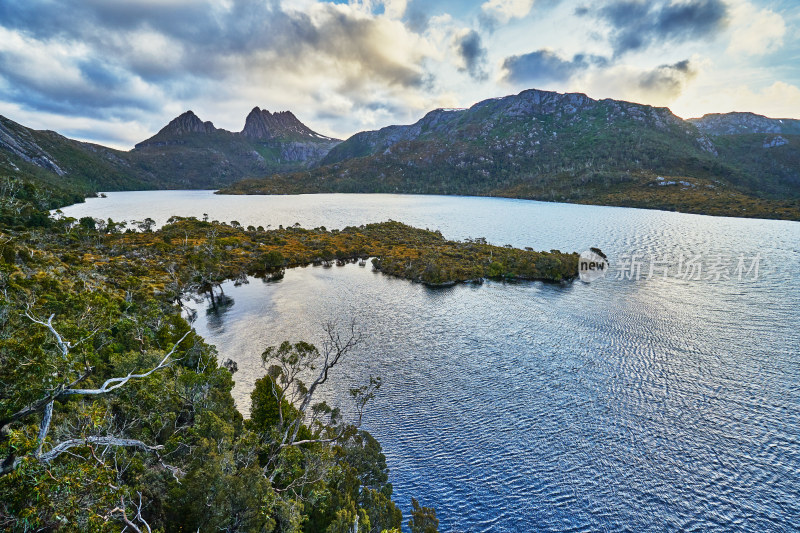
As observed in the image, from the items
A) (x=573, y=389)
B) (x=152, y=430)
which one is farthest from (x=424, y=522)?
(x=573, y=389)

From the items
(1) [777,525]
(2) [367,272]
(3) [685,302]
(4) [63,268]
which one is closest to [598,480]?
(1) [777,525]

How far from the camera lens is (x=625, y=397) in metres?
44.5

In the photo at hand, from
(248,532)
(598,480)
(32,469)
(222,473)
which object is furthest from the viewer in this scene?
(598,480)

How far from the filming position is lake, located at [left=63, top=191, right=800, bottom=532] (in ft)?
101

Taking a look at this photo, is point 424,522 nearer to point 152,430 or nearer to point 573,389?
point 152,430

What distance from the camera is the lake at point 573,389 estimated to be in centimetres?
3069

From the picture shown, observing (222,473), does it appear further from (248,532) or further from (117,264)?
(117,264)

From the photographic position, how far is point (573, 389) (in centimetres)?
4634

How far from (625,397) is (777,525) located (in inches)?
667

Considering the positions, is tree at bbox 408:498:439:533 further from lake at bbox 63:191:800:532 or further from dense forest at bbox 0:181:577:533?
lake at bbox 63:191:800:532

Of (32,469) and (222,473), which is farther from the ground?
(32,469)

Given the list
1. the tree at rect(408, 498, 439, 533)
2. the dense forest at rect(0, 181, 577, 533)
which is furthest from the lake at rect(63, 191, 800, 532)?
the dense forest at rect(0, 181, 577, 533)

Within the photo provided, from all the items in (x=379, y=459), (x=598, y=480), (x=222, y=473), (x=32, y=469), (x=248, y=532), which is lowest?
(x=598, y=480)

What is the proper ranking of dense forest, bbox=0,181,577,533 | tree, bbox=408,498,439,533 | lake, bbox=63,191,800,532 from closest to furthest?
dense forest, bbox=0,181,577,533 → tree, bbox=408,498,439,533 → lake, bbox=63,191,800,532
